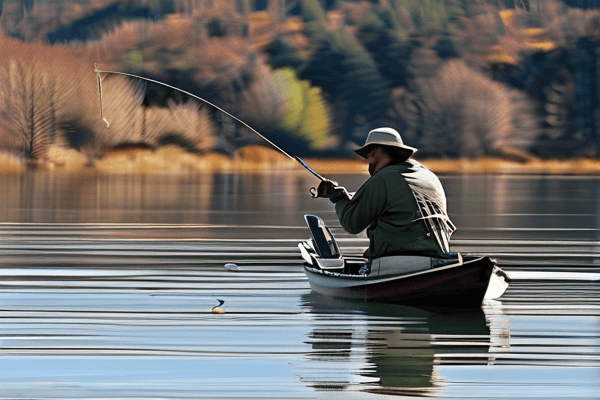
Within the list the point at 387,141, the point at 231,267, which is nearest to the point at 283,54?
the point at 231,267

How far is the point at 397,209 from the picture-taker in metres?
10.9

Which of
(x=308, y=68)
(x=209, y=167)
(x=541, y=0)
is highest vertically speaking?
(x=541, y=0)

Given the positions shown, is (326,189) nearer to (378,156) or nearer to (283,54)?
(378,156)

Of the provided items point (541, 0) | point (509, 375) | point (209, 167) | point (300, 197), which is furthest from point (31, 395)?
point (541, 0)

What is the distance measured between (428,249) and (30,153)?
77765 mm

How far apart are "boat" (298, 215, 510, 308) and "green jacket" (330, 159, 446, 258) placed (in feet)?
0.36

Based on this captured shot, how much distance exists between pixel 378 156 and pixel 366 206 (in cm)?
48

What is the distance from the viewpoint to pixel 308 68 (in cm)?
11619

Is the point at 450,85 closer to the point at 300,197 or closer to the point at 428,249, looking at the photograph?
the point at 300,197

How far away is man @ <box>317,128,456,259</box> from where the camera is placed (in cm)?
1092

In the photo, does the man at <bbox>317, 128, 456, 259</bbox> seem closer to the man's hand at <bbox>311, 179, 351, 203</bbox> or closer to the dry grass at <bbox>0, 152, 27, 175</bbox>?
the man's hand at <bbox>311, 179, 351, 203</bbox>

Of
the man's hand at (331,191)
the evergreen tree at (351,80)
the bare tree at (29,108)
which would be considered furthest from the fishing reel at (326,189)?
the evergreen tree at (351,80)

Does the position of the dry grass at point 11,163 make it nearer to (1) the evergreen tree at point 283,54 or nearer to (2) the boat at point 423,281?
(1) the evergreen tree at point 283,54

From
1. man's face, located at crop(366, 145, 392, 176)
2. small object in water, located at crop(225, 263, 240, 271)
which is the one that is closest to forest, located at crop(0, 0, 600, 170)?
small object in water, located at crop(225, 263, 240, 271)
